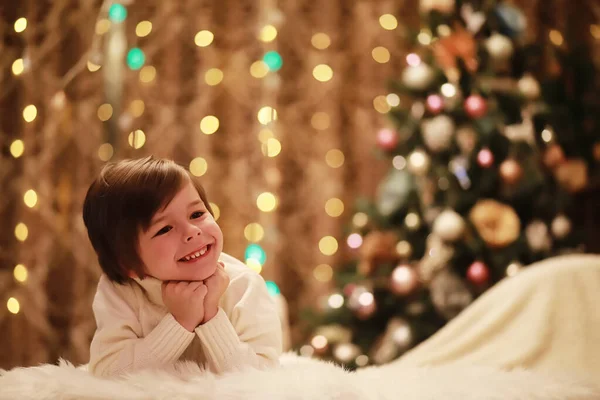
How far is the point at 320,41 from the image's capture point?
9.82 ft

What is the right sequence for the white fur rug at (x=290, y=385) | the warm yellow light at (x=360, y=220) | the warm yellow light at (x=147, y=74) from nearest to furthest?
the white fur rug at (x=290, y=385) < the warm yellow light at (x=360, y=220) < the warm yellow light at (x=147, y=74)

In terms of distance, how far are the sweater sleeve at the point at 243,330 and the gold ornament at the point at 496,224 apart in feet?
4.29

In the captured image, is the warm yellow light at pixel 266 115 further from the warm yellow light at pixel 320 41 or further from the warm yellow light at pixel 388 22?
the warm yellow light at pixel 388 22

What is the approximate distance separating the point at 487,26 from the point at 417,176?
0.66m

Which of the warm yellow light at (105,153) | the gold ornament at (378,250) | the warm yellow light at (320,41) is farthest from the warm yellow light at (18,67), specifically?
the gold ornament at (378,250)

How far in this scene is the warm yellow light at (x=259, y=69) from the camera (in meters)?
2.96

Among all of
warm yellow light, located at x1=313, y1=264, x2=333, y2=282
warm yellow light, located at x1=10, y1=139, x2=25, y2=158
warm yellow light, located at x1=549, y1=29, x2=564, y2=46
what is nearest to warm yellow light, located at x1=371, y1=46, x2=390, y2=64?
warm yellow light, located at x1=549, y1=29, x2=564, y2=46

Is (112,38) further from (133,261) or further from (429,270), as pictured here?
(133,261)

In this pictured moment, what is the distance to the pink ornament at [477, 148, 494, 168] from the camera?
221cm

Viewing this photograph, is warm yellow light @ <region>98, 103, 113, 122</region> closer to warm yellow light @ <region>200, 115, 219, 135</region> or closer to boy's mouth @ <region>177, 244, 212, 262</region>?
warm yellow light @ <region>200, 115, 219, 135</region>

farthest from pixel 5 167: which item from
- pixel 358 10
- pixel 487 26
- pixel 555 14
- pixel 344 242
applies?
pixel 555 14

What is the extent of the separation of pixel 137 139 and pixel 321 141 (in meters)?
0.91

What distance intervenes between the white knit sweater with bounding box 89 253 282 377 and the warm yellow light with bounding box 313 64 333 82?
203 centimetres

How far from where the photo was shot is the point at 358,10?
2.99 metres
